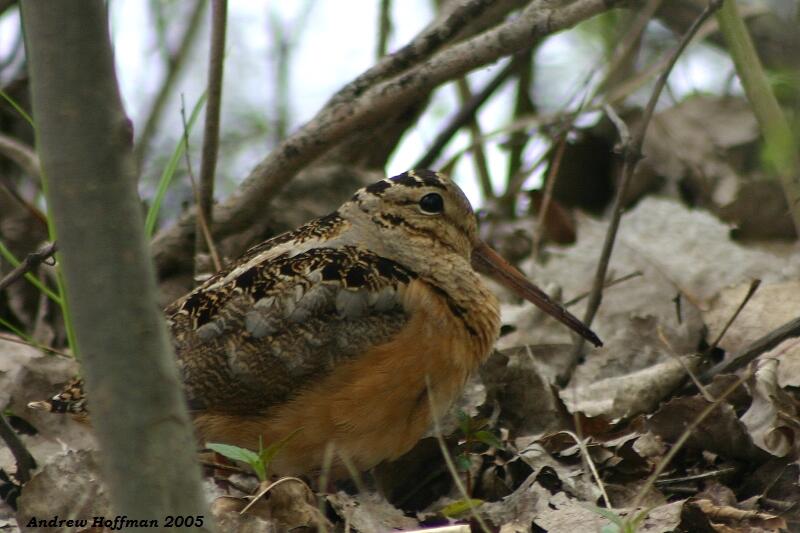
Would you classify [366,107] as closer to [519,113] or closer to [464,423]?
[464,423]

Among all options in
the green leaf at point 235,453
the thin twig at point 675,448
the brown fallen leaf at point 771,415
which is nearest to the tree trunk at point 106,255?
the green leaf at point 235,453

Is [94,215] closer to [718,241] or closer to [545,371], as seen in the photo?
[545,371]

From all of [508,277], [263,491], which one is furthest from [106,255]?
[508,277]

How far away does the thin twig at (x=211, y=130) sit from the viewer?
14.0ft

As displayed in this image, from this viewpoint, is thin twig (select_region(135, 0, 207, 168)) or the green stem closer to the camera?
the green stem

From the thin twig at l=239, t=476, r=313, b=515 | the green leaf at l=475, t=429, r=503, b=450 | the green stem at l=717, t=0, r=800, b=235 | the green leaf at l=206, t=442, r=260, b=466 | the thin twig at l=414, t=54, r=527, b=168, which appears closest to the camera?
the green leaf at l=206, t=442, r=260, b=466

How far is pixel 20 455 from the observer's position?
345 centimetres

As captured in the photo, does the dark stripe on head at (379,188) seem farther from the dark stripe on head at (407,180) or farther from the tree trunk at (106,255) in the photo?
the tree trunk at (106,255)

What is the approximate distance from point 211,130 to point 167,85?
1900 millimetres

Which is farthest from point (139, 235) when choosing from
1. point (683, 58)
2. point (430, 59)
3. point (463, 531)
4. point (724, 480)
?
point (683, 58)

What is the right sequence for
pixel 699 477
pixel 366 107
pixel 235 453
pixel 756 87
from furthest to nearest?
pixel 366 107 < pixel 756 87 < pixel 699 477 < pixel 235 453

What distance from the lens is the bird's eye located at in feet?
13.0

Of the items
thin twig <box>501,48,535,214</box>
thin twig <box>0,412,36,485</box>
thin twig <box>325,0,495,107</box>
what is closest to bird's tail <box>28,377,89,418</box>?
thin twig <box>0,412,36,485</box>

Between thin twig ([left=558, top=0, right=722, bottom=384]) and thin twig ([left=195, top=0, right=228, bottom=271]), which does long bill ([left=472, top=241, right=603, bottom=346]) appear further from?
thin twig ([left=195, top=0, right=228, bottom=271])
